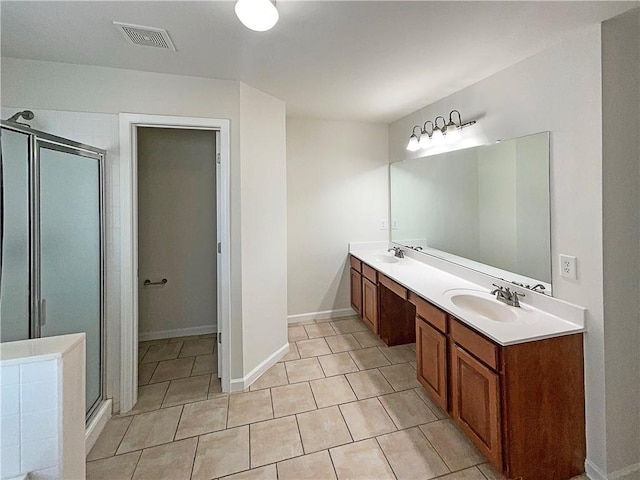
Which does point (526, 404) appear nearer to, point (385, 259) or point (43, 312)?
point (385, 259)

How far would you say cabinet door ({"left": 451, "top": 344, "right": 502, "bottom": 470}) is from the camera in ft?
5.15

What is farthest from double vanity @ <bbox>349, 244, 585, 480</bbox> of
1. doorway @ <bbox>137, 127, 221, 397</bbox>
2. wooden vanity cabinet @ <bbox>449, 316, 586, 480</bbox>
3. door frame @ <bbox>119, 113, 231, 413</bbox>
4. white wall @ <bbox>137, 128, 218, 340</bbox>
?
white wall @ <bbox>137, 128, 218, 340</bbox>

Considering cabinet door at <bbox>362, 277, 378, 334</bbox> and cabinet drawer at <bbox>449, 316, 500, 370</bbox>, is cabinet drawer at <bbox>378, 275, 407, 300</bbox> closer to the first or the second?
cabinet door at <bbox>362, 277, 378, 334</bbox>

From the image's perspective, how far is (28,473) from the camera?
1007 millimetres

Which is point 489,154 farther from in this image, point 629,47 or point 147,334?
point 147,334

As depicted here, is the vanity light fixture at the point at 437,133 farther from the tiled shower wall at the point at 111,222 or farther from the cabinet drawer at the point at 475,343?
the tiled shower wall at the point at 111,222

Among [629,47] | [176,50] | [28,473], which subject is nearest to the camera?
[28,473]

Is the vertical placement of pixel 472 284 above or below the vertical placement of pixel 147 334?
above

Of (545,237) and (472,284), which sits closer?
(545,237)

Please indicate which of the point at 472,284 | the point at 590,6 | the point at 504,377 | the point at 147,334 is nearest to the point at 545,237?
the point at 472,284

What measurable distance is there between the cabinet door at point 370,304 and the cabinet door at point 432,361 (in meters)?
0.86

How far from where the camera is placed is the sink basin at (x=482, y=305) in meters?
2.00

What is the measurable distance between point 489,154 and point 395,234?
167 centimetres

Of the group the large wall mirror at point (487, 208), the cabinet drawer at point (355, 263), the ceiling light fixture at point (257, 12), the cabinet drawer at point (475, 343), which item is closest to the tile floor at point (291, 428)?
the cabinet drawer at point (475, 343)
